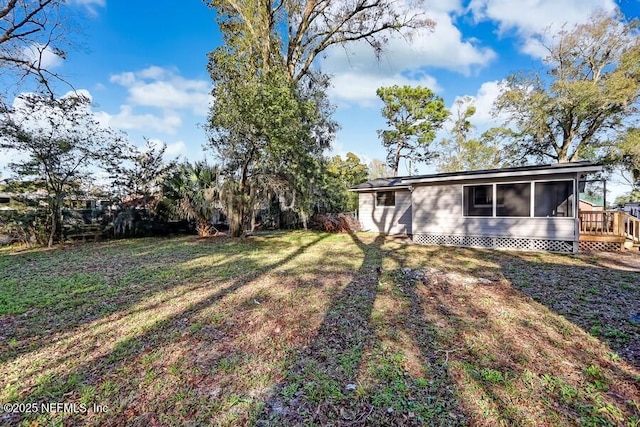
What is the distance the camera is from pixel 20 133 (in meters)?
8.55

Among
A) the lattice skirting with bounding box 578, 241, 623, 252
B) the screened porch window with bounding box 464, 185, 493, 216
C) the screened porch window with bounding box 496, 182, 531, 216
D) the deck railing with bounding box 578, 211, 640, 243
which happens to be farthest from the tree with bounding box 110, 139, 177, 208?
the lattice skirting with bounding box 578, 241, 623, 252

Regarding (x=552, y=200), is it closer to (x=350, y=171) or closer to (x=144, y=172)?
(x=350, y=171)

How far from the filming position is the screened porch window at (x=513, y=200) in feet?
29.9

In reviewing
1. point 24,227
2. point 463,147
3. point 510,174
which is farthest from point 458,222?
point 463,147

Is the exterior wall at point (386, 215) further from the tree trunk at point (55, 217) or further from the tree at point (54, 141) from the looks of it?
the tree trunk at point (55, 217)

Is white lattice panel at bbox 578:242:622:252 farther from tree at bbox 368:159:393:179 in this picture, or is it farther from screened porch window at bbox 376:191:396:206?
tree at bbox 368:159:393:179

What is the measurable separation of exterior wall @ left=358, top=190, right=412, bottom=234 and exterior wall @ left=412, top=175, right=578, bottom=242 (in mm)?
1914

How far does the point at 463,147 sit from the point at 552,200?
48.0 feet

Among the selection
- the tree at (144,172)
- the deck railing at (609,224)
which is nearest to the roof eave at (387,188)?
the deck railing at (609,224)

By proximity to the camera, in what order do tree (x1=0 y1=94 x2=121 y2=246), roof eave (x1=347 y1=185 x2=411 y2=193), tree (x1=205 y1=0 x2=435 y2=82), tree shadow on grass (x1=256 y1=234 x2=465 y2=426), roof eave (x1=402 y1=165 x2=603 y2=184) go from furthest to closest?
roof eave (x1=347 y1=185 x2=411 y2=193) → tree (x1=205 y1=0 x2=435 y2=82) → tree (x1=0 y1=94 x2=121 y2=246) → roof eave (x1=402 y1=165 x2=603 y2=184) → tree shadow on grass (x1=256 y1=234 x2=465 y2=426)

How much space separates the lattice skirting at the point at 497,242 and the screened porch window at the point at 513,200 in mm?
941

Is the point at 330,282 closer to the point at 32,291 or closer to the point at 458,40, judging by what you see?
the point at 32,291

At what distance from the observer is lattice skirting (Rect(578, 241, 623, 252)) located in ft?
27.8

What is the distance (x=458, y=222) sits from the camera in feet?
31.8
